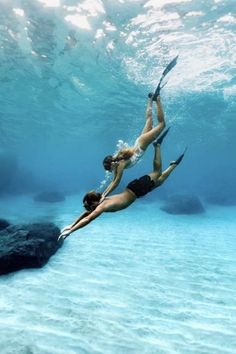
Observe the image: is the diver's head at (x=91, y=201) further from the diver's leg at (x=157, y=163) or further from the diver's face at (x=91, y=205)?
the diver's leg at (x=157, y=163)

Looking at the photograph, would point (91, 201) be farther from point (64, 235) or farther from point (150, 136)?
point (150, 136)

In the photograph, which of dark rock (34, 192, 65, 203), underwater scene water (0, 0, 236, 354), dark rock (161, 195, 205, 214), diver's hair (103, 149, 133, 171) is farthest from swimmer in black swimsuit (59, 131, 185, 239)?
dark rock (34, 192, 65, 203)

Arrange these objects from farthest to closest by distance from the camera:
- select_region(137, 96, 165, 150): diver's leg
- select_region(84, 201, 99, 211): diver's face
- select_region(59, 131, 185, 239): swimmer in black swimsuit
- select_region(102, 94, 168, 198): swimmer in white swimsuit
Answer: select_region(137, 96, 165, 150): diver's leg < select_region(102, 94, 168, 198): swimmer in white swimsuit < select_region(84, 201, 99, 211): diver's face < select_region(59, 131, 185, 239): swimmer in black swimsuit

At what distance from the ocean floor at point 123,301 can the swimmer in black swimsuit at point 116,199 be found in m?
2.48

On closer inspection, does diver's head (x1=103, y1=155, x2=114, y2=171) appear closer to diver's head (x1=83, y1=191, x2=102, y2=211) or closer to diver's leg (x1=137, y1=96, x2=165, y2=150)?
diver's head (x1=83, y1=191, x2=102, y2=211)

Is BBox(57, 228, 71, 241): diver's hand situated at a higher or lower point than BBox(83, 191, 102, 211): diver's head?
lower

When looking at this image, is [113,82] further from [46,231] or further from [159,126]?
[159,126]

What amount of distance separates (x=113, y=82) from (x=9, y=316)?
2007cm

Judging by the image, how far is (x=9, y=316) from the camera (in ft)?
21.1

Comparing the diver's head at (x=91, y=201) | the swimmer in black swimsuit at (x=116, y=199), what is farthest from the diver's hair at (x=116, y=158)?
the diver's head at (x=91, y=201)

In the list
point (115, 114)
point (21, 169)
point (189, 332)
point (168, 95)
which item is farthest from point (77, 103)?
point (189, 332)

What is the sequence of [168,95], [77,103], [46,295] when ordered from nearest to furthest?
[46,295] < [168,95] < [77,103]

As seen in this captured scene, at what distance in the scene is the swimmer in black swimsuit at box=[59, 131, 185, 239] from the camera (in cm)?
482

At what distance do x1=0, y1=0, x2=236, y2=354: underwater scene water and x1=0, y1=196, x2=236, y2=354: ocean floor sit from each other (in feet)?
0.11
